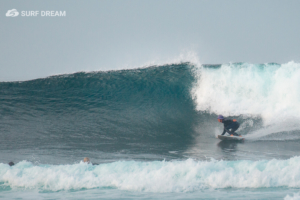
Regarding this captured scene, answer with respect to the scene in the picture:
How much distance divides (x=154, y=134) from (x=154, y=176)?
13.0 feet

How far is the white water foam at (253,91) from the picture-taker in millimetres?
11898

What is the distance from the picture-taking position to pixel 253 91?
1307cm

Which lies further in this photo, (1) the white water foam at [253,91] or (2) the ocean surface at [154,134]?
(1) the white water foam at [253,91]

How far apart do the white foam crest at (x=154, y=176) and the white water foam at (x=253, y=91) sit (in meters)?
5.68

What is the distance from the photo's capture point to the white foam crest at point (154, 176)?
5422mm

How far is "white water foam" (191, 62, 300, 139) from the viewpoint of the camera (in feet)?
39.0

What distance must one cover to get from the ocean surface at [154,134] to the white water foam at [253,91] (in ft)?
0.15

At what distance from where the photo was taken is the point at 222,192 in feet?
16.8

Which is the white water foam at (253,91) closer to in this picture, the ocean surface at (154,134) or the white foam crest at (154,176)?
the ocean surface at (154,134)

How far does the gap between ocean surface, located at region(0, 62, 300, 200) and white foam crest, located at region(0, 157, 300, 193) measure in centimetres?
2

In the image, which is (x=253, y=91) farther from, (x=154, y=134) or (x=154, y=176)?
(x=154, y=176)

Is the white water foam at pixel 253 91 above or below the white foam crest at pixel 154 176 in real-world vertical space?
above

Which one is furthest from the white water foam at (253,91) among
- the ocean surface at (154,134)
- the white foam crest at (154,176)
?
the white foam crest at (154,176)

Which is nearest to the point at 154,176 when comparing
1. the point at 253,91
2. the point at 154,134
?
the point at 154,134
